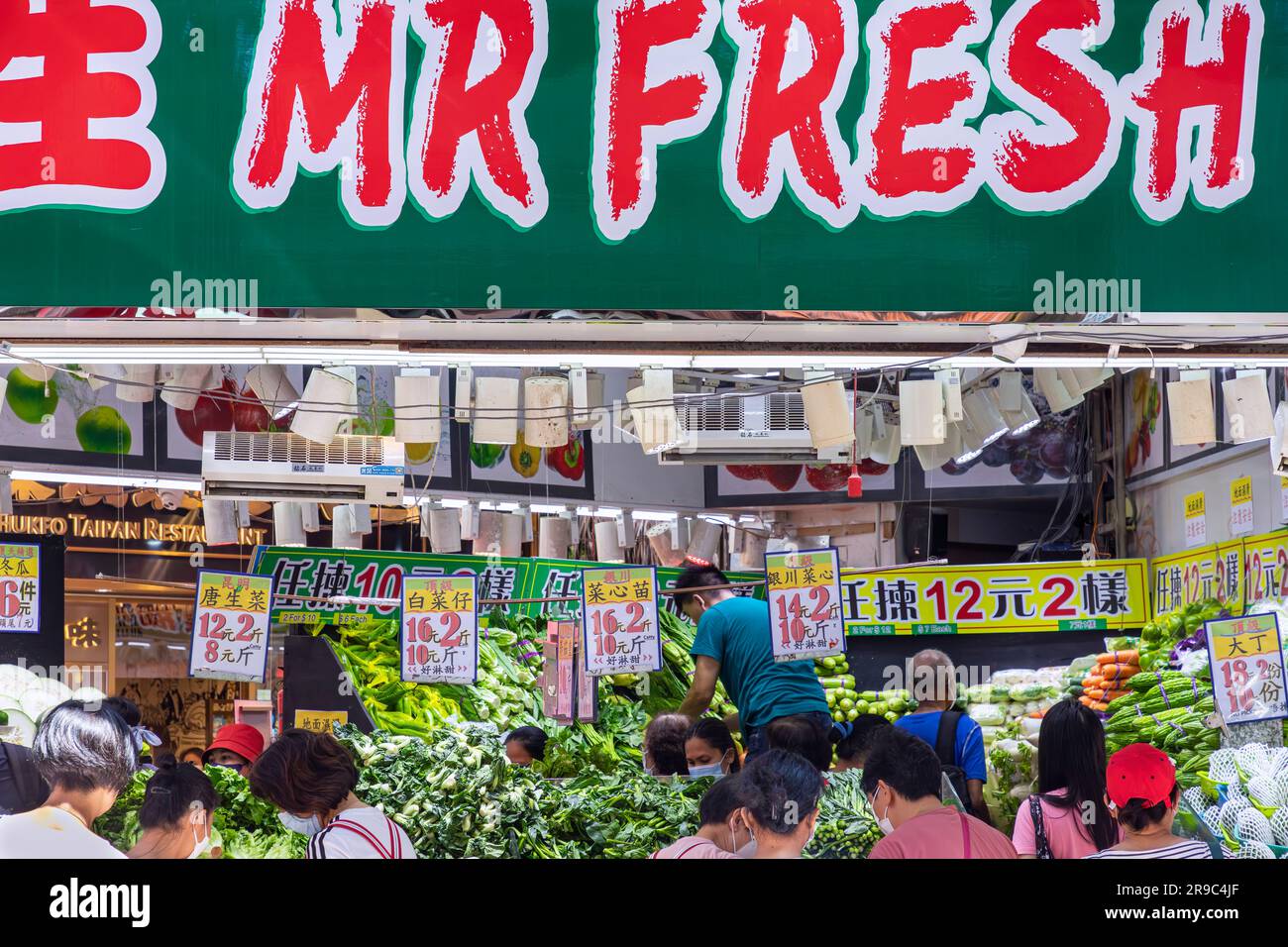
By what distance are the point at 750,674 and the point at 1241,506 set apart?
4.87 metres

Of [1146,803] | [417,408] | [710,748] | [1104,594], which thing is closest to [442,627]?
[710,748]

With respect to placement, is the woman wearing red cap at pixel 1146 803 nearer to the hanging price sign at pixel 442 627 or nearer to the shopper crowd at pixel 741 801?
the shopper crowd at pixel 741 801

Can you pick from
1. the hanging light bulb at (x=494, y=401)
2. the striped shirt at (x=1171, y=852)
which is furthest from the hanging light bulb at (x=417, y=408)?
the striped shirt at (x=1171, y=852)

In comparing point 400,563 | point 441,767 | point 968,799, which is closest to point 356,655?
point 400,563

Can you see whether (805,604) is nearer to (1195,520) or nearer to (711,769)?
(711,769)

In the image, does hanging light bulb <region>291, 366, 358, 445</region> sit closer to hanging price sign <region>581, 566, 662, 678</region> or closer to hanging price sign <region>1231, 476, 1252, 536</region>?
hanging price sign <region>581, 566, 662, 678</region>

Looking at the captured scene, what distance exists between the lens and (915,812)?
4324mm

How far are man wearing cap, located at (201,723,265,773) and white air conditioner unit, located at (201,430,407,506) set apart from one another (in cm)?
145

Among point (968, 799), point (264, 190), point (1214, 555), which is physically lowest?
point (968, 799)

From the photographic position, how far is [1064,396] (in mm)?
6625

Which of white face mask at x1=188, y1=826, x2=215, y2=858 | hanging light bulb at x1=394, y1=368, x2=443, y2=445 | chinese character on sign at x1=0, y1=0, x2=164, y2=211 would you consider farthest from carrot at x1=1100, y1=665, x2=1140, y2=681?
chinese character on sign at x1=0, y1=0, x2=164, y2=211
